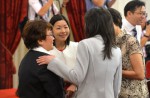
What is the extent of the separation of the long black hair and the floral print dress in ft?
0.94

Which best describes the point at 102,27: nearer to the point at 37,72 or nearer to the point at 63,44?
the point at 37,72

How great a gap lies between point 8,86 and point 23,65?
10.3ft

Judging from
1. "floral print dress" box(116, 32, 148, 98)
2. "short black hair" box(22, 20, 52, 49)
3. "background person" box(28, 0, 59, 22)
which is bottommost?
"floral print dress" box(116, 32, 148, 98)

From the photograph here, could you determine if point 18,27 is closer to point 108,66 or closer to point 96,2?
point 96,2

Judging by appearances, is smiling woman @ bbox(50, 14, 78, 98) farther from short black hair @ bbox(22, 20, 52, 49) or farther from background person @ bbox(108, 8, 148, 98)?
short black hair @ bbox(22, 20, 52, 49)

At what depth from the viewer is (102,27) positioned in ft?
6.42

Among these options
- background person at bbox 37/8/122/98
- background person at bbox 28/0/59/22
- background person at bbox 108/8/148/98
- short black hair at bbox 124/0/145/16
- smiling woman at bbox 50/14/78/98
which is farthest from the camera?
background person at bbox 28/0/59/22

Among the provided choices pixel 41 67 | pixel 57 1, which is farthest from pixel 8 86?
pixel 41 67

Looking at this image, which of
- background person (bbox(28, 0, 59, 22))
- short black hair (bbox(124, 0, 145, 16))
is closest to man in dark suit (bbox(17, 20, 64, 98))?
short black hair (bbox(124, 0, 145, 16))

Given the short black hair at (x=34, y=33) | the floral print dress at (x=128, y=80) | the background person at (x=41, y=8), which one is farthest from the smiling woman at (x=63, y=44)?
the background person at (x=41, y=8)

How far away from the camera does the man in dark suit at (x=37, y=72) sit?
1911mm

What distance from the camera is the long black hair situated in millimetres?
1952

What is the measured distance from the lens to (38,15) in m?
4.57

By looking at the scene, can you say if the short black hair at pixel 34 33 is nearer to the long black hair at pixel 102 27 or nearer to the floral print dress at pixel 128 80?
the long black hair at pixel 102 27
